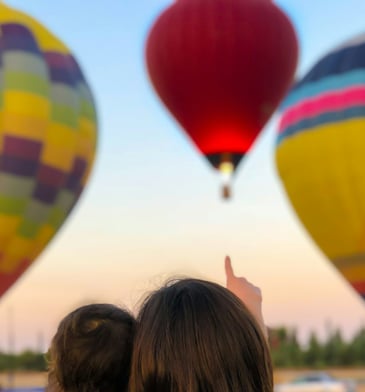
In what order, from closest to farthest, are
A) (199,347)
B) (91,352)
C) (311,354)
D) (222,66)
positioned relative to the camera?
(199,347), (91,352), (222,66), (311,354)

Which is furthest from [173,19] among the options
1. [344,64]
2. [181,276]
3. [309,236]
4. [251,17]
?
[181,276]

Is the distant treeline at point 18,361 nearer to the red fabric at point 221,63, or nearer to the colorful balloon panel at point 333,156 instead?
the colorful balloon panel at point 333,156

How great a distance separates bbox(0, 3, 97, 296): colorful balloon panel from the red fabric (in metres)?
1.15

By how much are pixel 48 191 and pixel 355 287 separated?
4482mm

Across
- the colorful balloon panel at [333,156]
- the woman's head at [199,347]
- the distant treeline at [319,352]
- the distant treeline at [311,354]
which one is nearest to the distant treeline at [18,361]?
the distant treeline at [311,354]

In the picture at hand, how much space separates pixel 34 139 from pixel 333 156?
13.1ft

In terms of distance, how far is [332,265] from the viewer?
11312 millimetres

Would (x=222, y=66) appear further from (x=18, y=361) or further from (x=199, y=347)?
(x=18, y=361)

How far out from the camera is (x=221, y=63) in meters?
9.19

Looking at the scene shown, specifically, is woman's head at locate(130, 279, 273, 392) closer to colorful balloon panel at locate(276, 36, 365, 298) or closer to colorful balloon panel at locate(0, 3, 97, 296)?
colorful balloon panel at locate(0, 3, 97, 296)

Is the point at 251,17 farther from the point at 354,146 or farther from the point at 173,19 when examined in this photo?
the point at 354,146

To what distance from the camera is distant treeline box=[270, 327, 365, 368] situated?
3897cm

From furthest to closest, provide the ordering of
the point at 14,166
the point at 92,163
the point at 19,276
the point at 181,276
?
the point at 92,163 → the point at 19,276 → the point at 14,166 → the point at 181,276

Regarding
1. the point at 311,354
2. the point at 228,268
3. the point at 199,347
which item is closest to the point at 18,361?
the point at 311,354
